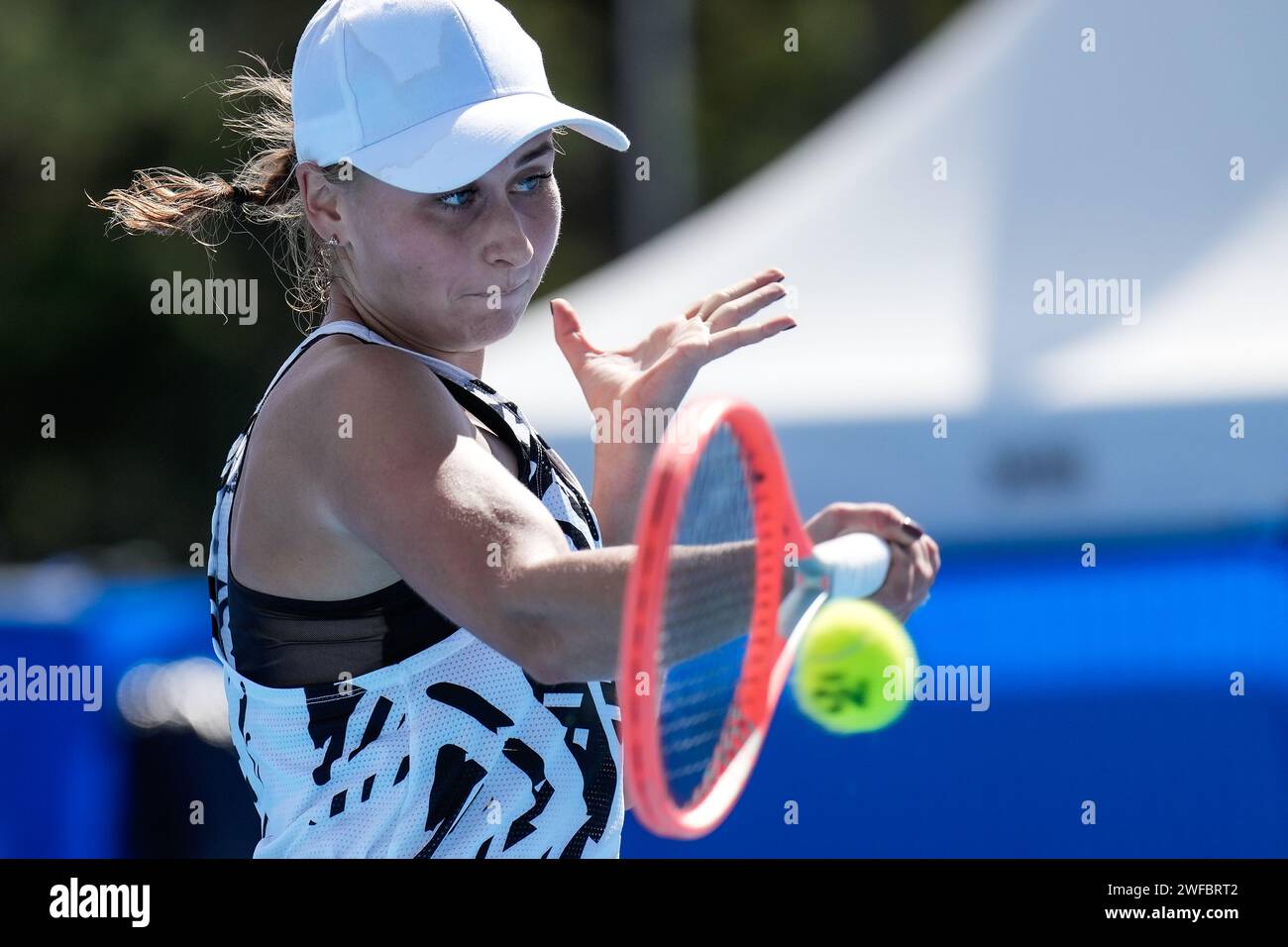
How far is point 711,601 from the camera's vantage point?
190 centimetres

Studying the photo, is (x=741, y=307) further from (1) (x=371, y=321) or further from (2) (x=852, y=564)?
(1) (x=371, y=321)

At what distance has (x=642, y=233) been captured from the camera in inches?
403

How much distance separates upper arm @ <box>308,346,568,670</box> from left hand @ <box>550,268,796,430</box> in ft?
1.37

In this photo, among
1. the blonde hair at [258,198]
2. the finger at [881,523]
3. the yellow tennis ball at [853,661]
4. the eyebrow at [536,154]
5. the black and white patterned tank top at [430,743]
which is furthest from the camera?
the yellow tennis ball at [853,661]

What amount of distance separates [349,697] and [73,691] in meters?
2.80

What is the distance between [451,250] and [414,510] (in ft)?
1.32

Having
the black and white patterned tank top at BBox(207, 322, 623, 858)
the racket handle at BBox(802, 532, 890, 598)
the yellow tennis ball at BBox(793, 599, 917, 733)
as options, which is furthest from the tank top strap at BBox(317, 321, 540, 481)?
the yellow tennis ball at BBox(793, 599, 917, 733)

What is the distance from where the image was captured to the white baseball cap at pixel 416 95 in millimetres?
1942

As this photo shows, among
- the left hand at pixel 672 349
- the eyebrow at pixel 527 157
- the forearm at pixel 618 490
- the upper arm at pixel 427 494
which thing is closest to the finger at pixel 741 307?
the left hand at pixel 672 349

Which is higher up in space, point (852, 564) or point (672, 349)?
point (672, 349)

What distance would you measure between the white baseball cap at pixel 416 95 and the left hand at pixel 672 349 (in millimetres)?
344

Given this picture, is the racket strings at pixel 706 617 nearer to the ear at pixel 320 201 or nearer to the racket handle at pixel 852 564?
the racket handle at pixel 852 564

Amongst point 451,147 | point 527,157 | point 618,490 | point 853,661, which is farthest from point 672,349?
point 853,661

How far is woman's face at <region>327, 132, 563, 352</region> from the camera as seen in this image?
199 cm
